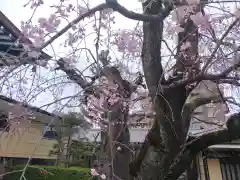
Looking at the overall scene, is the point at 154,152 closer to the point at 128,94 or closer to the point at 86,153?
the point at 128,94

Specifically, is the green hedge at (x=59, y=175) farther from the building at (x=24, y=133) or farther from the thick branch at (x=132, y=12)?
the thick branch at (x=132, y=12)

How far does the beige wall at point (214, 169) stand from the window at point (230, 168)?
11cm

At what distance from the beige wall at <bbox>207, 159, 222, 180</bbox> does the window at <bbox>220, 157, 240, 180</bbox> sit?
11 centimetres

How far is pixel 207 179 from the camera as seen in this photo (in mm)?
7777

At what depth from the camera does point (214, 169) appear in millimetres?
8109

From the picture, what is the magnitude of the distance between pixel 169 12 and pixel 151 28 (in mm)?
357

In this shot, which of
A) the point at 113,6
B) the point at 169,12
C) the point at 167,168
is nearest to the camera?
the point at 113,6

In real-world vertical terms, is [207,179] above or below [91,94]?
below

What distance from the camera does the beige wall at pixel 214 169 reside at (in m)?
8.02

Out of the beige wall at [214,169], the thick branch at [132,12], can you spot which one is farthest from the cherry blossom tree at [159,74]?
the beige wall at [214,169]

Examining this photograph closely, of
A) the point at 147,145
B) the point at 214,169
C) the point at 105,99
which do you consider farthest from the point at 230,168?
the point at 147,145

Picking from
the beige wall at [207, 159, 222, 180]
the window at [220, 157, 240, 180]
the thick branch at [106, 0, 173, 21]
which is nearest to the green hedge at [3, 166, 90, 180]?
the beige wall at [207, 159, 222, 180]

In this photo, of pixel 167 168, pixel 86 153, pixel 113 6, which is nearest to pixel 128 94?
pixel 167 168

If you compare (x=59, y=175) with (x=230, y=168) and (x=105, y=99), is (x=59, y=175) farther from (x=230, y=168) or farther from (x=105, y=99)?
(x=105, y=99)
